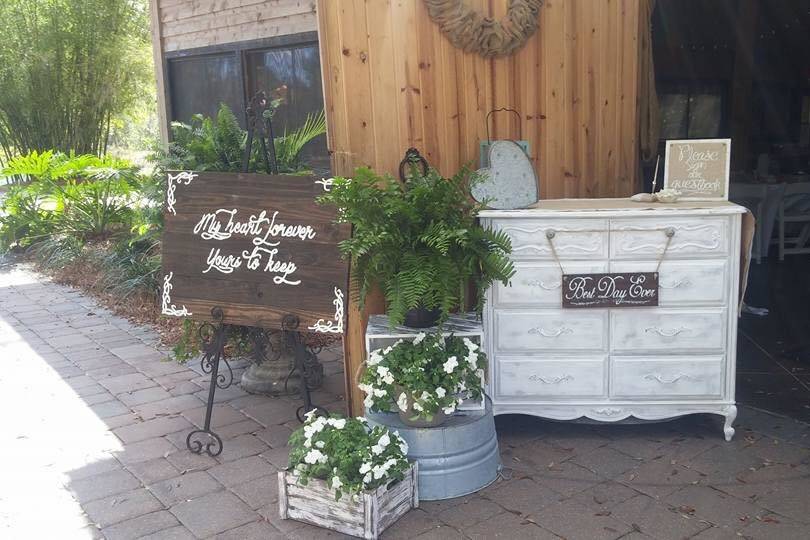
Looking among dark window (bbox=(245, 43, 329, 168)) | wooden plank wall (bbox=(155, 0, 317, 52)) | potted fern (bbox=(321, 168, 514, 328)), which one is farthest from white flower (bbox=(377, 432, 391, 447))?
wooden plank wall (bbox=(155, 0, 317, 52))

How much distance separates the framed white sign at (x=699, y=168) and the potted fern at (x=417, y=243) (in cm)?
114

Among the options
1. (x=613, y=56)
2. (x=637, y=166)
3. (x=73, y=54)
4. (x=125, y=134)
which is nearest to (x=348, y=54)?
(x=613, y=56)

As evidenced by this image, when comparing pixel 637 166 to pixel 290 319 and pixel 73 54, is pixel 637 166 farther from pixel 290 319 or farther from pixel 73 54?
pixel 73 54

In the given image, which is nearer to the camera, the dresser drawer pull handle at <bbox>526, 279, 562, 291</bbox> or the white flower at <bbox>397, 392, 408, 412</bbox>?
the white flower at <bbox>397, 392, 408, 412</bbox>

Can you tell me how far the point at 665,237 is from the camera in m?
3.38

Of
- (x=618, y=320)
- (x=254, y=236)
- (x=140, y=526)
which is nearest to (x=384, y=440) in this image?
(x=140, y=526)

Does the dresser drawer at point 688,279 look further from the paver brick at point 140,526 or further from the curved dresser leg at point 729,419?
the paver brick at point 140,526

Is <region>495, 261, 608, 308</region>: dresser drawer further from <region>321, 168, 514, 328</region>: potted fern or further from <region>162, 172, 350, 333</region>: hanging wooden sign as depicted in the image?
<region>162, 172, 350, 333</region>: hanging wooden sign

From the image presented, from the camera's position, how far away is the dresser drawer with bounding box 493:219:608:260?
11.1 ft

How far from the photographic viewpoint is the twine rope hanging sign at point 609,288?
134 inches

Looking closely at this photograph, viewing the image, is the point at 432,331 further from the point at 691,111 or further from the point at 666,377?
the point at 691,111

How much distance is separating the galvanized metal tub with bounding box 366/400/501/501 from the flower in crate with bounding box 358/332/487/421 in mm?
97

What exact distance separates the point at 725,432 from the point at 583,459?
70 centimetres

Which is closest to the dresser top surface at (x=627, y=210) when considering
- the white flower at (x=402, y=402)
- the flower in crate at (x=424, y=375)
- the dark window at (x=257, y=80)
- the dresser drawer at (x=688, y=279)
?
the dresser drawer at (x=688, y=279)
